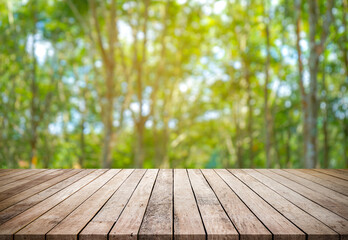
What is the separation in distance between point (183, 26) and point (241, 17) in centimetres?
206

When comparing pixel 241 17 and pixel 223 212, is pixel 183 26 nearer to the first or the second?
pixel 241 17

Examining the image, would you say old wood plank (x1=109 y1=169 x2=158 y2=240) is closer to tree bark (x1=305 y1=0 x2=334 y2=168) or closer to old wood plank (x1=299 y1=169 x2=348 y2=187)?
old wood plank (x1=299 y1=169 x2=348 y2=187)

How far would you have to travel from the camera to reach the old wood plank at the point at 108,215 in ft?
4.61

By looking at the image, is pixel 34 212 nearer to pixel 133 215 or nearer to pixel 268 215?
pixel 133 215

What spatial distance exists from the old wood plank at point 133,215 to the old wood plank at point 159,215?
0.10 ft

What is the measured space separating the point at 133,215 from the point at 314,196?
1282mm

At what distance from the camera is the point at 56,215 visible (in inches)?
66.2

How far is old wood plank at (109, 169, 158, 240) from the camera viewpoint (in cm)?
140

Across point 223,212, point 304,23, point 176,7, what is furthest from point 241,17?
point 223,212

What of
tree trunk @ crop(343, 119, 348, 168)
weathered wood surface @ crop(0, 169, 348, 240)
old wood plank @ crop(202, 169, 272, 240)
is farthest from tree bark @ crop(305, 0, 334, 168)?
tree trunk @ crop(343, 119, 348, 168)

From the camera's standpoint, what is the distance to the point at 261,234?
1.40 m

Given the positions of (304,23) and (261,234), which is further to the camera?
(304,23)

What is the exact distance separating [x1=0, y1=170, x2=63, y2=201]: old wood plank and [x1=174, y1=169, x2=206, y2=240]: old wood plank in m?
1.16

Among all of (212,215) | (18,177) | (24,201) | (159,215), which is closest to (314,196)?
(212,215)
